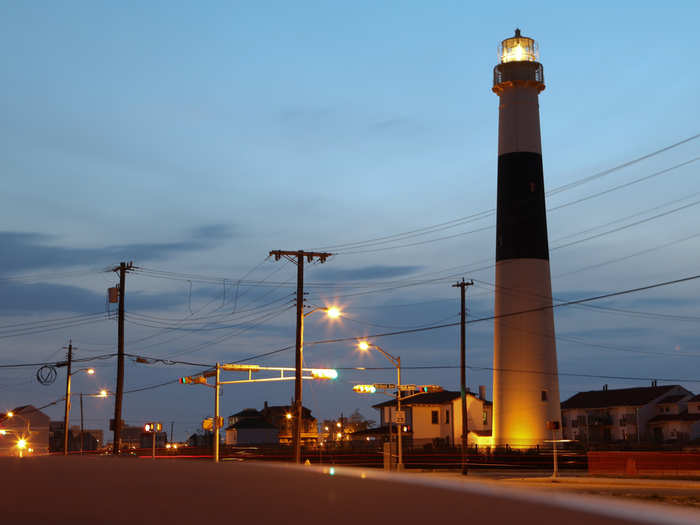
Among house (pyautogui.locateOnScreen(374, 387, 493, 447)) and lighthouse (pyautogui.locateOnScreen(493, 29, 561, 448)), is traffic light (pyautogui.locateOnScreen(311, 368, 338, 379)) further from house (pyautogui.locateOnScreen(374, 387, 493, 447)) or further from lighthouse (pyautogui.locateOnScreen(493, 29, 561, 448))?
house (pyautogui.locateOnScreen(374, 387, 493, 447))

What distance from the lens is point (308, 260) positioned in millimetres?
49375

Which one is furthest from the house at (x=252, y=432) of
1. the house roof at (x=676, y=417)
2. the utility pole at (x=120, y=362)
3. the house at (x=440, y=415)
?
the utility pole at (x=120, y=362)

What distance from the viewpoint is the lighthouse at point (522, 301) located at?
5534cm

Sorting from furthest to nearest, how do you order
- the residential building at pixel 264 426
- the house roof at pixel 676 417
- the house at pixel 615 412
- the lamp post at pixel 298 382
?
the residential building at pixel 264 426 < the house at pixel 615 412 < the house roof at pixel 676 417 < the lamp post at pixel 298 382

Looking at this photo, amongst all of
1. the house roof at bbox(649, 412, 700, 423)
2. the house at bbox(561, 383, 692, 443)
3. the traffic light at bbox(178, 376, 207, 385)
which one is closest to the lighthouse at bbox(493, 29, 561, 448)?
the traffic light at bbox(178, 376, 207, 385)

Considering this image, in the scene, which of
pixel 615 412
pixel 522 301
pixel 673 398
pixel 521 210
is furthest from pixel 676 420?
pixel 521 210

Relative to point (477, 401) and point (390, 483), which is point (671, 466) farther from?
point (390, 483)

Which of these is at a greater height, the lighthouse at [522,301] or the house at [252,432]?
the lighthouse at [522,301]

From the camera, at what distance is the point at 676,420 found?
3900 inches

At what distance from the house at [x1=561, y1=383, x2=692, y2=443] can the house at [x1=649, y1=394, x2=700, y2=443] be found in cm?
38

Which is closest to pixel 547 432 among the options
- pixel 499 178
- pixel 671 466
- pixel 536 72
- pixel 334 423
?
pixel 671 466

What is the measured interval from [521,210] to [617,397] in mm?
59807

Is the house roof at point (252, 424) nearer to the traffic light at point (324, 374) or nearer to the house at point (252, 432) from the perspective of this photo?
the house at point (252, 432)

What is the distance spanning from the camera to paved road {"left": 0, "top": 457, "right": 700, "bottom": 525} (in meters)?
3.40
